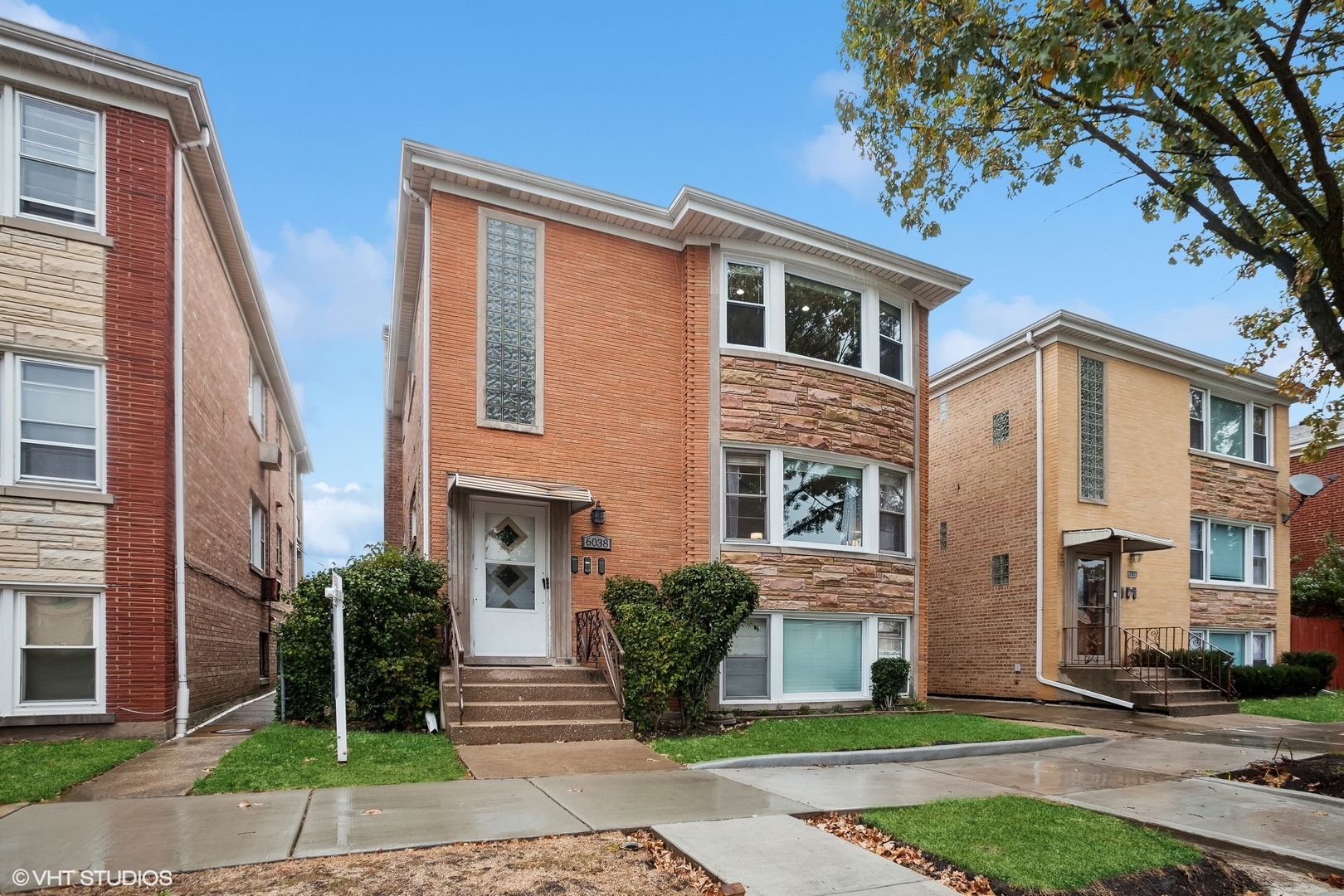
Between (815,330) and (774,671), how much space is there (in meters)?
5.52

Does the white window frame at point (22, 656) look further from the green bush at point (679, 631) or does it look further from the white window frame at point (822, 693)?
the white window frame at point (822, 693)

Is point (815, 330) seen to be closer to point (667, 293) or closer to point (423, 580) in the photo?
point (667, 293)

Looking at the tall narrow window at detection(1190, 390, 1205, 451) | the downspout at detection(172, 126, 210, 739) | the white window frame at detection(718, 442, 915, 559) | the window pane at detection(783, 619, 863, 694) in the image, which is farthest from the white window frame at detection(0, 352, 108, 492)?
the tall narrow window at detection(1190, 390, 1205, 451)

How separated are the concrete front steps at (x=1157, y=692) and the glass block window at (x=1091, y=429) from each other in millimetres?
3583

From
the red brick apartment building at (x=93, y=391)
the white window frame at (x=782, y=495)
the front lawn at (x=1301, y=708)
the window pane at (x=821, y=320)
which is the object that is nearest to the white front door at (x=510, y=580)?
the white window frame at (x=782, y=495)

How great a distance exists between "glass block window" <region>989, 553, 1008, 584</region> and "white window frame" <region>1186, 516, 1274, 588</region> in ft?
15.4

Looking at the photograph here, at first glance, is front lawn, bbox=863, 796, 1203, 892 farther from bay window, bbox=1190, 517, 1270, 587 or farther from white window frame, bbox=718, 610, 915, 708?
bay window, bbox=1190, 517, 1270, 587

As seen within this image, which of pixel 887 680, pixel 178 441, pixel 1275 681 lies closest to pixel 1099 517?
pixel 1275 681

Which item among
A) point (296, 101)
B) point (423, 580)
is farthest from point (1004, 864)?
point (296, 101)

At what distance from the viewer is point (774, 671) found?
43.4 ft

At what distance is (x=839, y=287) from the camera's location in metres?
14.5

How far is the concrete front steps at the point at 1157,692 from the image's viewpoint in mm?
15398

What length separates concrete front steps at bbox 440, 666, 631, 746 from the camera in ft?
31.2

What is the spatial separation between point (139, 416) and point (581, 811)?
7.44 meters
